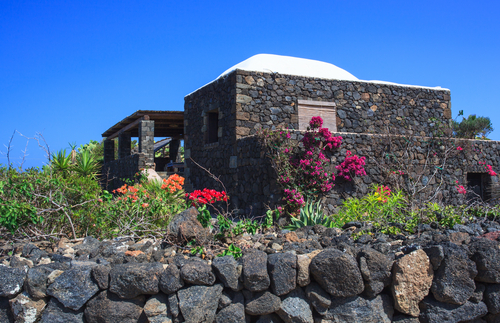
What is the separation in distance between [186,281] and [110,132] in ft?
53.7

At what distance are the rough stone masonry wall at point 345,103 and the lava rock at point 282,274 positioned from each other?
591 centimetres

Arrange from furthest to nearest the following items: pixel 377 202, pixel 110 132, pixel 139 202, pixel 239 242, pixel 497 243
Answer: pixel 110 132, pixel 377 202, pixel 139 202, pixel 239 242, pixel 497 243

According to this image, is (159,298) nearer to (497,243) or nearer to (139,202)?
(139,202)

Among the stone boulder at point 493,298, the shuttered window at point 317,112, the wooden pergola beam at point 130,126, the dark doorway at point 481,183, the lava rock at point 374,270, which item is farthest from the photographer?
the wooden pergola beam at point 130,126

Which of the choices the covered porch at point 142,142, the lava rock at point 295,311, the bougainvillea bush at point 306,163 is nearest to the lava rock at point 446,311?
the lava rock at point 295,311

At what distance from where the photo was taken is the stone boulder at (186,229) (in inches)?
161

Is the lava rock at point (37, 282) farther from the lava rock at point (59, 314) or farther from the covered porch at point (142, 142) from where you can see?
the covered porch at point (142, 142)

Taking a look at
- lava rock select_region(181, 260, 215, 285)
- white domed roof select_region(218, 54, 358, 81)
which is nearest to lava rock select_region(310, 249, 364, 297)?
lava rock select_region(181, 260, 215, 285)

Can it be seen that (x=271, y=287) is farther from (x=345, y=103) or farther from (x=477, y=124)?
(x=477, y=124)

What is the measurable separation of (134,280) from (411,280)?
2510 millimetres

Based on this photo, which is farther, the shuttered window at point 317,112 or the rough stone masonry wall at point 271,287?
the shuttered window at point 317,112

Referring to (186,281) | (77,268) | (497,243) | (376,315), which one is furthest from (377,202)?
(77,268)

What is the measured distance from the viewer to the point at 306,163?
23.7 feet

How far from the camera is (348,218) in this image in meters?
5.41
